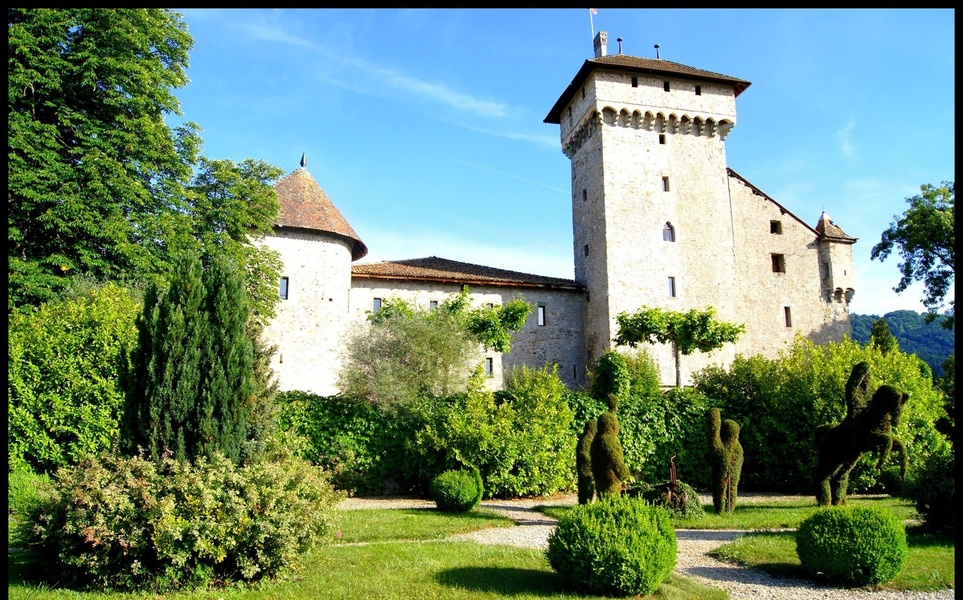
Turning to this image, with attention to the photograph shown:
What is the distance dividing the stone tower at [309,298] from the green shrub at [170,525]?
1889 centimetres

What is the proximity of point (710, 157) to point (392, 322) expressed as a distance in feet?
68.1

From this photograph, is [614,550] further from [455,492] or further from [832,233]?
[832,233]

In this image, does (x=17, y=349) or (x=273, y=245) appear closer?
(x=17, y=349)

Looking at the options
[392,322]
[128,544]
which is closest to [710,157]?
[392,322]

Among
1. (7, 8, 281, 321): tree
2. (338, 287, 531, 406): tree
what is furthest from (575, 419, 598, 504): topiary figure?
(7, 8, 281, 321): tree

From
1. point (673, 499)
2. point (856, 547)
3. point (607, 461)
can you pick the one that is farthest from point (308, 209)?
point (856, 547)

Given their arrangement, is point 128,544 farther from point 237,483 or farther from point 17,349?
point 17,349

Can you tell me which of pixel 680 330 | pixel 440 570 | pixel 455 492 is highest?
pixel 680 330

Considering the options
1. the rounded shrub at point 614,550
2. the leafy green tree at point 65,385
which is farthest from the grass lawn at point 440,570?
the leafy green tree at point 65,385

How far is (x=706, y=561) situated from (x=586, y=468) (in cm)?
380

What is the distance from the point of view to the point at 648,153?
112 feet

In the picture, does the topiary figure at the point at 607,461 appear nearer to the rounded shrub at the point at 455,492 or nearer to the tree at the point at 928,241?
the rounded shrub at the point at 455,492

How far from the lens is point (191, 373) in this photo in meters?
8.78

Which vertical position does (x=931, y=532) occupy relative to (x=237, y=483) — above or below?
below
